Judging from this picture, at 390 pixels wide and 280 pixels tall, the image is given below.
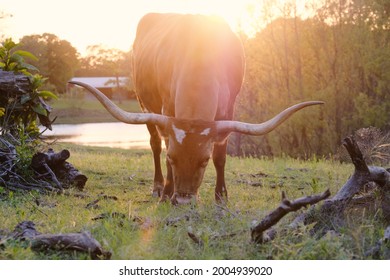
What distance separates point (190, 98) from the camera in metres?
5.36

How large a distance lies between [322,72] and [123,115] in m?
11.5

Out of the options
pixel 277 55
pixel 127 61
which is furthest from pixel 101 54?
pixel 277 55

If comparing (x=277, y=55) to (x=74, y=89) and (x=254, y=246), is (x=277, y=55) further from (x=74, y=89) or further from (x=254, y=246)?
A: (x=74, y=89)

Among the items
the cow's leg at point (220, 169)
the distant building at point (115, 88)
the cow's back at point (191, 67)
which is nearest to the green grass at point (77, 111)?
the distant building at point (115, 88)

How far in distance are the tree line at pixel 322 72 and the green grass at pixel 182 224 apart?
8.02m

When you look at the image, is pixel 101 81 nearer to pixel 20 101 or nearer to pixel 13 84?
pixel 20 101

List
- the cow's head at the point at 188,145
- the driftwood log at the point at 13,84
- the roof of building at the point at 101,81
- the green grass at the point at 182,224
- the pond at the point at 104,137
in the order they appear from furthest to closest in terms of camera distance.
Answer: the roof of building at the point at 101,81
the pond at the point at 104,137
the driftwood log at the point at 13,84
the cow's head at the point at 188,145
the green grass at the point at 182,224

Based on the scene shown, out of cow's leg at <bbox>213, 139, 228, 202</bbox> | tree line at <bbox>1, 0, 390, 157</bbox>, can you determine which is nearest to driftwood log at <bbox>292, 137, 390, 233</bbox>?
cow's leg at <bbox>213, 139, 228, 202</bbox>

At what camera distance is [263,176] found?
8.30 m

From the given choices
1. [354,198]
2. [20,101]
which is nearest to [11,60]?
[20,101]

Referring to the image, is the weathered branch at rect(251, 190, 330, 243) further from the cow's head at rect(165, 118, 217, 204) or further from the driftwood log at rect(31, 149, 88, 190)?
the driftwood log at rect(31, 149, 88, 190)

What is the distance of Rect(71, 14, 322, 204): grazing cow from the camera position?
504cm

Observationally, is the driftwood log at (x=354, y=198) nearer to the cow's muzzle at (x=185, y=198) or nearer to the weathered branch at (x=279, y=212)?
the weathered branch at (x=279, y=212)

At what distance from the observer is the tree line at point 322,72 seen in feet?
48.1
